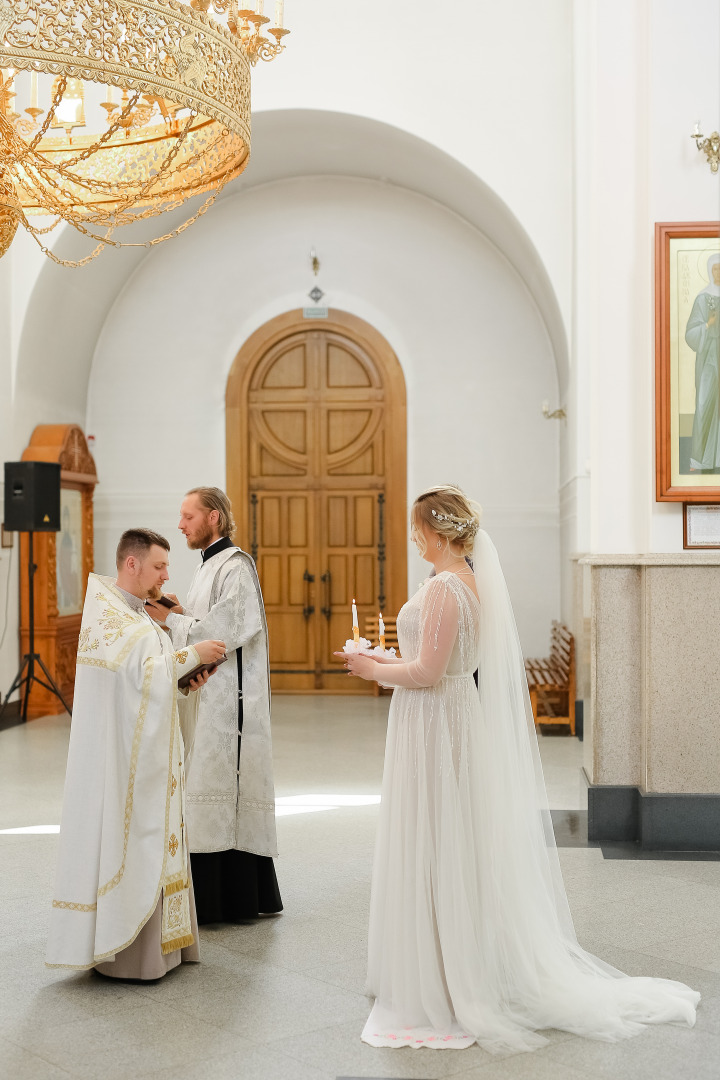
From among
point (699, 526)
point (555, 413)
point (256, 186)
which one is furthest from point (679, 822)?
point (256, 186)

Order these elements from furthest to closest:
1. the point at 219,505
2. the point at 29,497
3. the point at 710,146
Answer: the point at 29,497
the point at 710,146
the point at 219,505

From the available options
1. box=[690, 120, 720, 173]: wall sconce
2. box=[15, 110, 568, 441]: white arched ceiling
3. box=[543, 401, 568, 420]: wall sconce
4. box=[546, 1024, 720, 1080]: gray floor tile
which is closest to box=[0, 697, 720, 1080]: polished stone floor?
box=[546, 1024, 720, 1080]: gray floor tile

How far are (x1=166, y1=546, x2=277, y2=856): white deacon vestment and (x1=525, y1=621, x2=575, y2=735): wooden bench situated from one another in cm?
491

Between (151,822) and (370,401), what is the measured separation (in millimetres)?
8585

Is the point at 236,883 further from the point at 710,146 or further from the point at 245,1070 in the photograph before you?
the point at 710,146

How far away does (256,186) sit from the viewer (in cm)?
1221

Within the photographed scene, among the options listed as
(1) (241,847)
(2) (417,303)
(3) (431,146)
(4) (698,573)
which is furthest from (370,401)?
(1) (241,847)

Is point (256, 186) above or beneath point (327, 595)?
above

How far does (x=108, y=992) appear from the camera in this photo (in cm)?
403

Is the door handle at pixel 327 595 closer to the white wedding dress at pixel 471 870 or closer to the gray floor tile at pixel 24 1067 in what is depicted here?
the white wedding dress at pixel 471 870

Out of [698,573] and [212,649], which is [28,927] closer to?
[212,649]

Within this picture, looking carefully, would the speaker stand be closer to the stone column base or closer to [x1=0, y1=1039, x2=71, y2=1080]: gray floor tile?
the stone column base

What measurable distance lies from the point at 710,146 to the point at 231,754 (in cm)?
384

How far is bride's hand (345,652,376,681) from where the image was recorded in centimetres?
391
